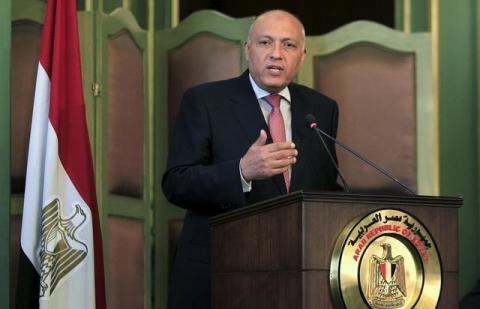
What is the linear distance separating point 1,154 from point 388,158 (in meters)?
2.06

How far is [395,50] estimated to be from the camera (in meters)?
5.49

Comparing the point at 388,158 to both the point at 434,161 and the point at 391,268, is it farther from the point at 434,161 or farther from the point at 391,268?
the point at 391,268

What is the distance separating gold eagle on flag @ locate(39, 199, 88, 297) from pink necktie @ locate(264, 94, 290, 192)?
937mm

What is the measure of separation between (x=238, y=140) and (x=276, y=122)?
0.18m

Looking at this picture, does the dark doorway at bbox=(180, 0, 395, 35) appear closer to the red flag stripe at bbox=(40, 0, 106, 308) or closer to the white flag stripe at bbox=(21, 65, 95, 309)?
the red flag stripe at bbox=(40, 0, 106, 308)

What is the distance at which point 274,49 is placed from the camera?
3992mm

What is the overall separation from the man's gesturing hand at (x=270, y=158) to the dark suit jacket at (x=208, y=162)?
0.28 meters

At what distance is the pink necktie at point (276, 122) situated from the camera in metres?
3.84

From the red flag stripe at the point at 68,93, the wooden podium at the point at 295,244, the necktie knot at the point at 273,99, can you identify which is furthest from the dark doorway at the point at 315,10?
the wooden podium at the point at 295,244

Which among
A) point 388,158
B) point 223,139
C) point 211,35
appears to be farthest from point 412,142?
point 223,139

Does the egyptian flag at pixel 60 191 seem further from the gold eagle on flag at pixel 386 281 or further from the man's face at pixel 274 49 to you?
the gold eagle on flag at pixel 386 281

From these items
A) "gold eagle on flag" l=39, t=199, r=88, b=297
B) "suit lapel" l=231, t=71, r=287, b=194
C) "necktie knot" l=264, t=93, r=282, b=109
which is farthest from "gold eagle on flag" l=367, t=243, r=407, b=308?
"gold eagle on flag" l=39, t=199, r=88, b=297

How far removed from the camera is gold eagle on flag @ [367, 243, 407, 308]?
3.07m

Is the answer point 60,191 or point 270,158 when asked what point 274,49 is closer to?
point 270,158
